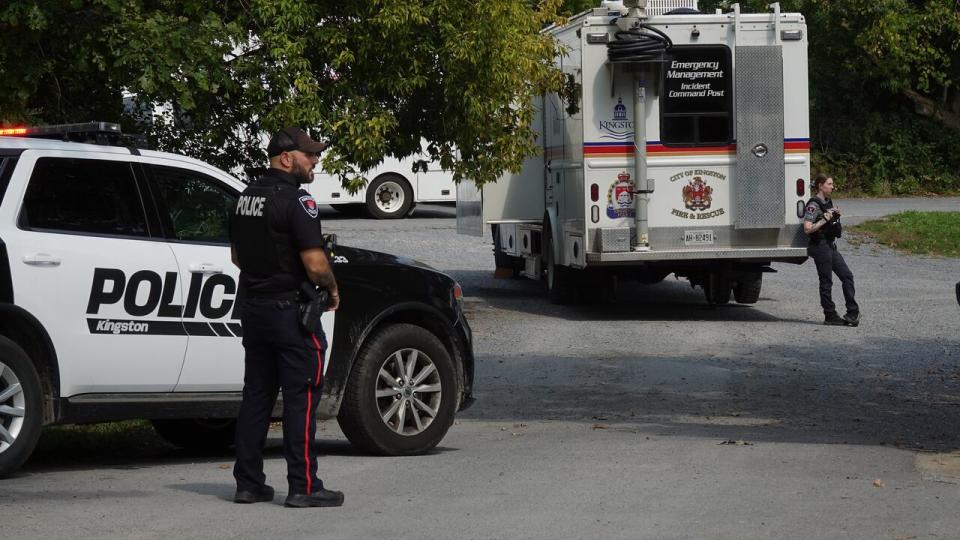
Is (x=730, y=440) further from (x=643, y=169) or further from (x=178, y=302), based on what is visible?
(x=643, y=169)

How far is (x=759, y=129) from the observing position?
1727cm

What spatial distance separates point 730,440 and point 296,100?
20.5ft

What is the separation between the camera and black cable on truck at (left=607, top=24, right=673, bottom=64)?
16.9 m

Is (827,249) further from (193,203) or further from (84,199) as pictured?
(84,199)

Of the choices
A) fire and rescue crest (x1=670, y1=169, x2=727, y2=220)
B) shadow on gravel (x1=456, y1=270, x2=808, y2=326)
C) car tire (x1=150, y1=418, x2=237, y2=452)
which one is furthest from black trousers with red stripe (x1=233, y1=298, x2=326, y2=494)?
shadow on gravel (x1=456, y1=270, x2=808, y2=326)

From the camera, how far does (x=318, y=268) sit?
7.00m

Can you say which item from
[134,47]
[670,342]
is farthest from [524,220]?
[134,47]

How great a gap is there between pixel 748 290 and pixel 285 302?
1263 centimetres

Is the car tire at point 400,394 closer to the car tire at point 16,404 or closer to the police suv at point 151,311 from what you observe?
the police suv at point 151,311

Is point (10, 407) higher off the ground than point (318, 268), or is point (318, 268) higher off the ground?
point (318, 268)

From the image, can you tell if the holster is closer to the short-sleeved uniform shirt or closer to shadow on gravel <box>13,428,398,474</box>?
shadow on gravel <box>13,428,398,474</box>

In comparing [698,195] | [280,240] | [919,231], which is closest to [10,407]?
[280,240]

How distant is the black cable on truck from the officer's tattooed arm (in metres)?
10.4

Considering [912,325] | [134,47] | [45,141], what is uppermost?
[134,47]
